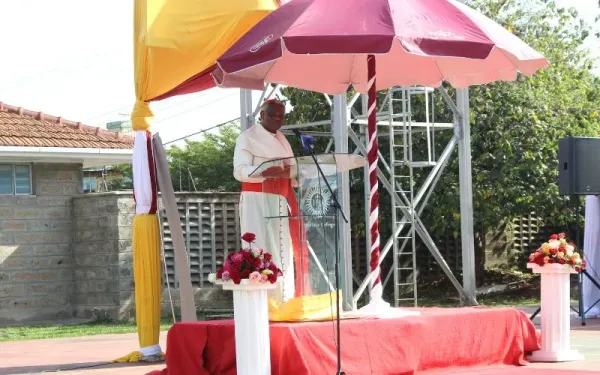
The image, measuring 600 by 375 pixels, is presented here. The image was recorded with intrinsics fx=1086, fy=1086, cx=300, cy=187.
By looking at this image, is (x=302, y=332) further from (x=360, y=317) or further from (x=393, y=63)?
(x=393, y=63)

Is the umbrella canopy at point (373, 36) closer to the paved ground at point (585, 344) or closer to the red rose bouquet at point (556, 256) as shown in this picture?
the red rose bouquet at point (556, 256)

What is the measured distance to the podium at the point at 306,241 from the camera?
30.1ft

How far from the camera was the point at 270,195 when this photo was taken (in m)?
9.58

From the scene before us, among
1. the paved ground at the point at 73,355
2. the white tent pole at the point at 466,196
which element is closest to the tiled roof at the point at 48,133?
the paved ground at the point at 73,355

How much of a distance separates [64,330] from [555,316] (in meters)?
9.24

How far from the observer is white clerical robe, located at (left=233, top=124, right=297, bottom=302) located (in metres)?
9.36

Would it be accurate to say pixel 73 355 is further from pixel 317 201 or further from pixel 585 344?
pixel 585 344

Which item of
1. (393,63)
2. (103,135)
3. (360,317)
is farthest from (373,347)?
(103,135)

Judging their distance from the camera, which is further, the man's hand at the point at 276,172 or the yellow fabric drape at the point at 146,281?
the yellow fabric drape at the point at 146,281

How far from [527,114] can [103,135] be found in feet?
27.9

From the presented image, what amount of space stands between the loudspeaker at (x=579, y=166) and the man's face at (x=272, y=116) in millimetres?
6164

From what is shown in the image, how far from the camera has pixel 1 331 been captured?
17297 mm

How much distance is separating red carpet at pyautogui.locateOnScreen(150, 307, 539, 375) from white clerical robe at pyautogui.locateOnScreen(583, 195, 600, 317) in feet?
21.4

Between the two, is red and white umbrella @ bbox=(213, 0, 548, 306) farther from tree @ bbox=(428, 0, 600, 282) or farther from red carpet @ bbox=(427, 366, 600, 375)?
tree @ bbox=(428, 0, 600, 282)
